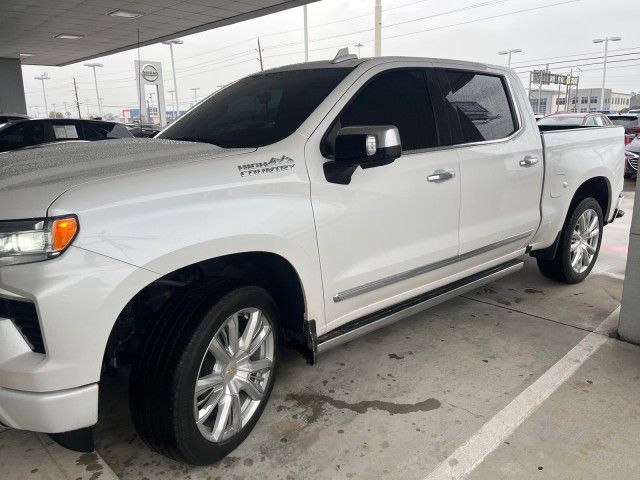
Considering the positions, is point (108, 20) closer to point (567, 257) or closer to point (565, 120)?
point (565, 120)

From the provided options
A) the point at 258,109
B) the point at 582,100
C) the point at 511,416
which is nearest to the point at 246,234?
the point at 258,109

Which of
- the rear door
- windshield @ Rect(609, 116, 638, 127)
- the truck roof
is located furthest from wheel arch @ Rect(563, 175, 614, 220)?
windshield @ Rect(609, 116, 638, 127)

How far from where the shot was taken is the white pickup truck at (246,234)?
6.05 feet

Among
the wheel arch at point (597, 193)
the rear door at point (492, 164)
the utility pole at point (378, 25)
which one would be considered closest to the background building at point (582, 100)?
the utility pole at point (378, 25)

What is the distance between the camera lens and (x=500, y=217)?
3689 mm

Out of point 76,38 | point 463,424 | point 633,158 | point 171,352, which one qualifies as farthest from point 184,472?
point 76,38

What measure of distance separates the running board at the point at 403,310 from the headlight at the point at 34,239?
53.5 inches

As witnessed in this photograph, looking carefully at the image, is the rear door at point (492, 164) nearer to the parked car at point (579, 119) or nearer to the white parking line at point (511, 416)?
the white parking line at point (511, 416)

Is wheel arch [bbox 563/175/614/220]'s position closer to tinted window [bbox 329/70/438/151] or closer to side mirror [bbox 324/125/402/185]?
tinted window [bbox 329/70/438/151]

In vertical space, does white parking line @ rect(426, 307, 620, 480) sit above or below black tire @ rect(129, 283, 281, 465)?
below

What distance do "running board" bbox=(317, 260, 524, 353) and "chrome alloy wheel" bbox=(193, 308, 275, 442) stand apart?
32cm

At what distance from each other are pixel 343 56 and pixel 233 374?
202 cm

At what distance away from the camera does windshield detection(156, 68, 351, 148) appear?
2809mm

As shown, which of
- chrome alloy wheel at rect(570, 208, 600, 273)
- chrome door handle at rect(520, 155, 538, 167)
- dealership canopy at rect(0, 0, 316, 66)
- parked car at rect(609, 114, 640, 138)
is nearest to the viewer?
chrome door handle at rect(520, 155, 538, 167)
